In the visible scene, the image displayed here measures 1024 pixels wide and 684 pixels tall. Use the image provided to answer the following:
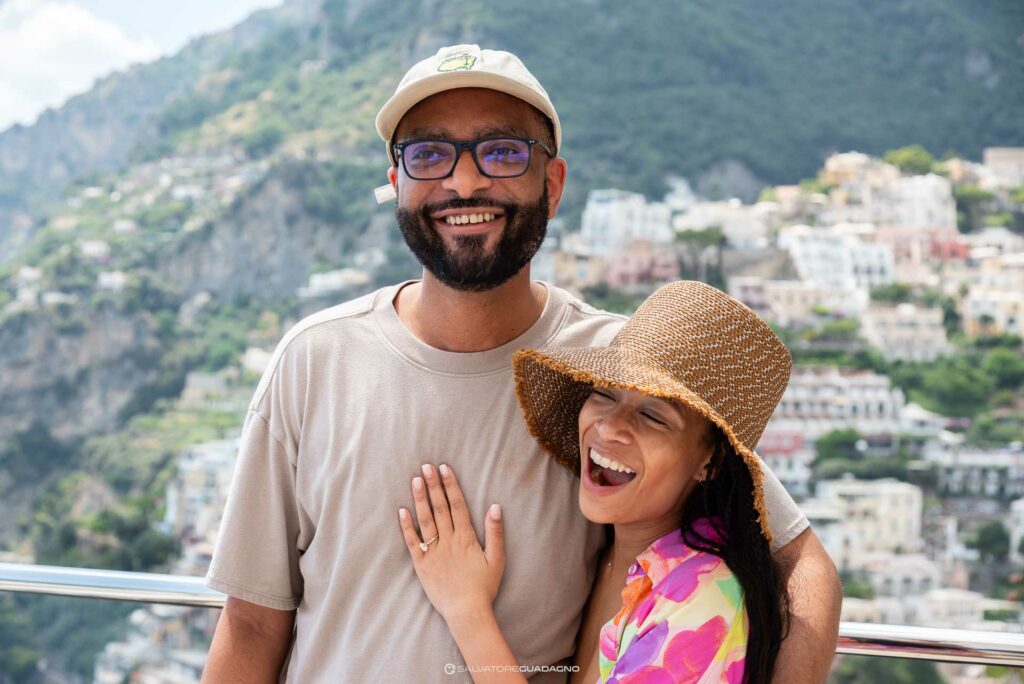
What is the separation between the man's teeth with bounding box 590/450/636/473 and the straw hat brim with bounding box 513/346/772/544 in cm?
9

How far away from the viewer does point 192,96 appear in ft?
174

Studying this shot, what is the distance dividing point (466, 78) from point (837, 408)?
30.1 m

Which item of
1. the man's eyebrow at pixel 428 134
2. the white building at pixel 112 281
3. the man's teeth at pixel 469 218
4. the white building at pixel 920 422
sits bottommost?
the white building at pixel 920 422

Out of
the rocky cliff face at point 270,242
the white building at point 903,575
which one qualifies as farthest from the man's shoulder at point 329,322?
the rocky cliff face at point 270,242

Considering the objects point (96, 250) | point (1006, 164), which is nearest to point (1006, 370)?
point (1006, 164)

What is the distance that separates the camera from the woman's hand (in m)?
1.25

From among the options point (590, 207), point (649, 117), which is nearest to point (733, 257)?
point (590, 207)

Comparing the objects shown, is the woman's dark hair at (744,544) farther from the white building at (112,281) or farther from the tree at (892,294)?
the white building at (112,281)

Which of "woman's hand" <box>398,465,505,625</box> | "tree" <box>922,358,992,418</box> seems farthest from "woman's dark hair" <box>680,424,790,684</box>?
"tree" <box>922,358,992,418</box>

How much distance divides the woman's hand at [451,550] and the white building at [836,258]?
36646 mm

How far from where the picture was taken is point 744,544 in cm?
118

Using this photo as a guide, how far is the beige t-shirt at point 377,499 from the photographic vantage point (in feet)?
4.28

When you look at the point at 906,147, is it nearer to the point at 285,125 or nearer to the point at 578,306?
the point at 285,125

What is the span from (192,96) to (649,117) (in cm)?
2475
